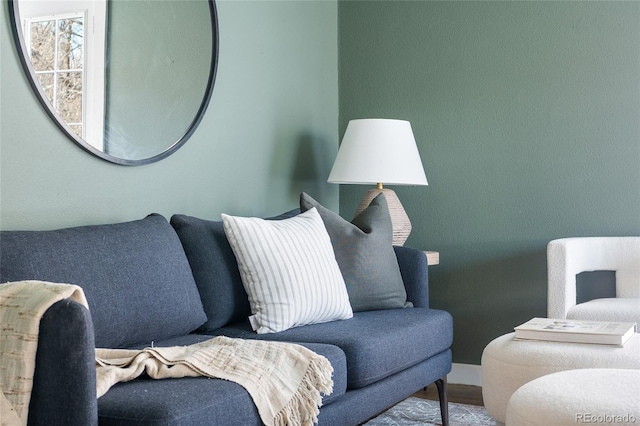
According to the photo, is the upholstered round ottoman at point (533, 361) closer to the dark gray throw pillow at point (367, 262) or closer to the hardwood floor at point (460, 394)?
the dark gray throw pillow at point (367, 262)

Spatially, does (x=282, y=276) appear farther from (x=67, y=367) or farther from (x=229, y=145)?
(x=67, y=367)

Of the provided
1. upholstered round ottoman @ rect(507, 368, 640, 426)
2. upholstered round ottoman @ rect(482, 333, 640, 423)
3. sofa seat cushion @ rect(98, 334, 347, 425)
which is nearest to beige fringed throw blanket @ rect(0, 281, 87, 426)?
sofa seat cushion @ rect(98, 334, 347, 425)

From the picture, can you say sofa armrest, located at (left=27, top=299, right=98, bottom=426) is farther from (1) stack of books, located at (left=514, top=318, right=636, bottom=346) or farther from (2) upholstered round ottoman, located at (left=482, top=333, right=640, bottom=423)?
(1) stack of books, located at (left=514, top=318, right=636, bottom=346)

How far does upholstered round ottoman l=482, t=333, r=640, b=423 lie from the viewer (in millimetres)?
2062

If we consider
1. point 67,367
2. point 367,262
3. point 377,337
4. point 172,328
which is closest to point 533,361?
point 377,337

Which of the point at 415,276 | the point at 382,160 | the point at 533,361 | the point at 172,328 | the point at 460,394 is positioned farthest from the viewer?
the point at 460,394

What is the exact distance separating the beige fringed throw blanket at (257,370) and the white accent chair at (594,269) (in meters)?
1.36

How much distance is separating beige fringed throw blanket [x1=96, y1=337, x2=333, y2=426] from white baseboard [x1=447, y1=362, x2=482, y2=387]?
197 cm

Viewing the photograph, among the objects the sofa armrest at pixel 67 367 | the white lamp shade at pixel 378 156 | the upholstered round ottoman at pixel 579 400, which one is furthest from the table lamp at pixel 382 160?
the sofa armrest at pixel 67 367

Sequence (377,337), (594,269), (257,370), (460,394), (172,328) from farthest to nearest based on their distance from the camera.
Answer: (460,394), (594,269), (377,337), (172,328), (257,370)

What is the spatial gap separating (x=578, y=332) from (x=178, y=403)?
121cm

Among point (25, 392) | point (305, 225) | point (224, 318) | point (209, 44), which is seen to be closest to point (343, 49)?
point (209, 44)

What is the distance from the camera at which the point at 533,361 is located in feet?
6.91

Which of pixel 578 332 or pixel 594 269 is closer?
pixel 578 332
